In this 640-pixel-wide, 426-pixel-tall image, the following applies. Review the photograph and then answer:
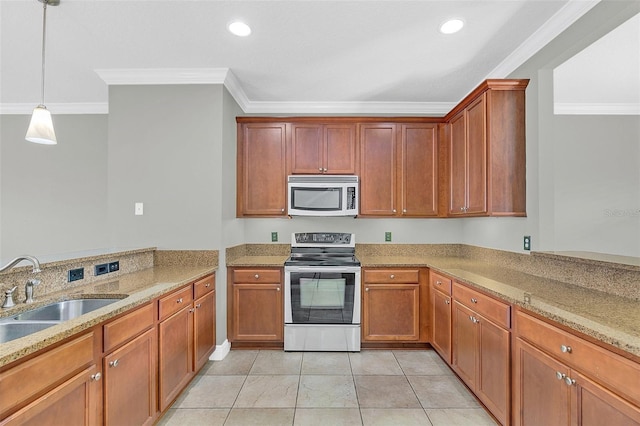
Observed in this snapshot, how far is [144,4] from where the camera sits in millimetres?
2035

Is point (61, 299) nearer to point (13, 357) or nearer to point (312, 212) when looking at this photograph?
point (13, 357)

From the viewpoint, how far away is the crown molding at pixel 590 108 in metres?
2.33

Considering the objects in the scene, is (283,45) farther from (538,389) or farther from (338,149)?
(538,389)

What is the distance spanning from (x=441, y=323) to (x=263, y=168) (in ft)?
7.58

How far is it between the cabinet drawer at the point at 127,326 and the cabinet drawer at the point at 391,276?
192 centimetres

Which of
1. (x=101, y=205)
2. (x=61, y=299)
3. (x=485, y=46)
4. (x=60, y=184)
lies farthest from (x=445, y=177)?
(x=60, y=184)

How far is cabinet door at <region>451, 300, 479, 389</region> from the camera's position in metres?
2.22

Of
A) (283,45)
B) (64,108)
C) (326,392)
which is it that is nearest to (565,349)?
(326,392)

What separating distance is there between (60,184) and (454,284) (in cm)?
442

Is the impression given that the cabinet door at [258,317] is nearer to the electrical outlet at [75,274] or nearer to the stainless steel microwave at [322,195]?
the stainless steel microwave at [322,195]

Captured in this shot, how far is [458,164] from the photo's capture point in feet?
10.2

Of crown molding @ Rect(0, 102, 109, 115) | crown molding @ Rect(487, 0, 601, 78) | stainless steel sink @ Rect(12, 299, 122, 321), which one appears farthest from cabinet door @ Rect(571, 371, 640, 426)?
crown molding @ Rect(0, 102, 109, 115)

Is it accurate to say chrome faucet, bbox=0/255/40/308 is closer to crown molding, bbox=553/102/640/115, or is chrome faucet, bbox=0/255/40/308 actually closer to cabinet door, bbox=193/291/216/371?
cabinet door, bbox=193/291/216/371

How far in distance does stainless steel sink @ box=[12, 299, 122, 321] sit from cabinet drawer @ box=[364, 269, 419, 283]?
6.91 feet
